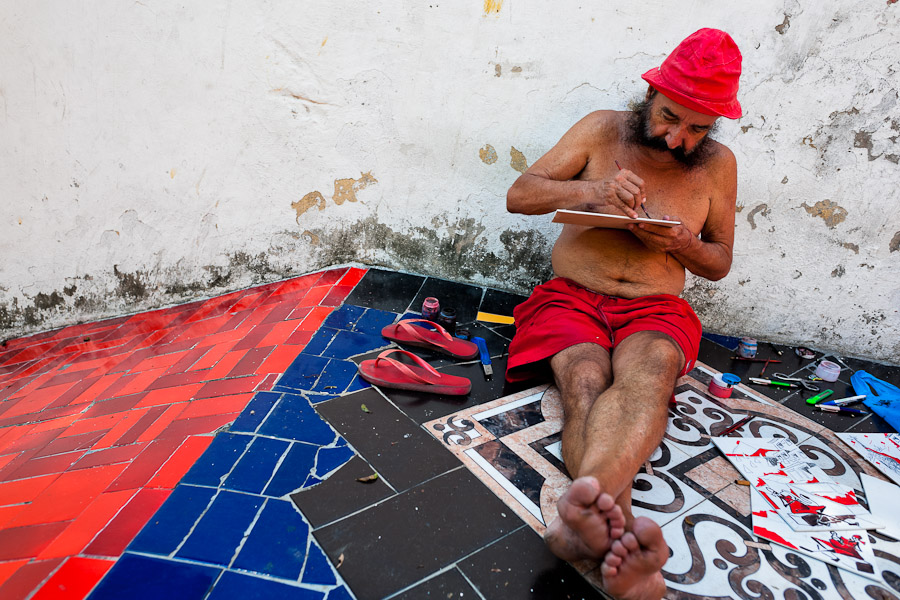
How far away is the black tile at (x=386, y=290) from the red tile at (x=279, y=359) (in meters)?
0.60

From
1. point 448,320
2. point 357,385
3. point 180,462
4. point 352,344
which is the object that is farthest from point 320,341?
point 180,462

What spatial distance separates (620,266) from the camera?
2.36 metres

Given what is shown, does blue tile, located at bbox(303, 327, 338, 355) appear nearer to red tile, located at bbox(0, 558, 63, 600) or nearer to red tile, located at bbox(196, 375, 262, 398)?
red tile, located at bbox(196, 375, 262, 398)

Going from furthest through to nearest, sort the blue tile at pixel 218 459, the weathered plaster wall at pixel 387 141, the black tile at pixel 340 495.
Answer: the weathered plaster wall at pixel 387 141 → the blue tile at pixel 218 459 → the black tile at pixel 340 495

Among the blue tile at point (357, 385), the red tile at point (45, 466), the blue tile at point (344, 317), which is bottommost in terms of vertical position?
the red tile at point (45, 466)

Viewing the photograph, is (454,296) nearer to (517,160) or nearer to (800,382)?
(517,160)

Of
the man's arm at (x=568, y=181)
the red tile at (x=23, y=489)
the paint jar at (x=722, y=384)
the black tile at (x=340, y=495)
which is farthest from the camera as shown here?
the paint jar at (x=722, y=384)

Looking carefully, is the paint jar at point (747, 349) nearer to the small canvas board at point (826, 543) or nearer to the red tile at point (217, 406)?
the small canvas board at point (826, 543)

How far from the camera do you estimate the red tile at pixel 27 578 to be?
1.33 metres

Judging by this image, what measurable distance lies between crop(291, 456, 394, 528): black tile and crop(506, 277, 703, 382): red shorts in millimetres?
831

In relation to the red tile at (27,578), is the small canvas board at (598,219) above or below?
above

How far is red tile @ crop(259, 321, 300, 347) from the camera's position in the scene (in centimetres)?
260

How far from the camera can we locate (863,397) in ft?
8.55

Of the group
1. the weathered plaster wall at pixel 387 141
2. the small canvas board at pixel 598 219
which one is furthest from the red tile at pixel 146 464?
the small canvas board at pixel 598 219
